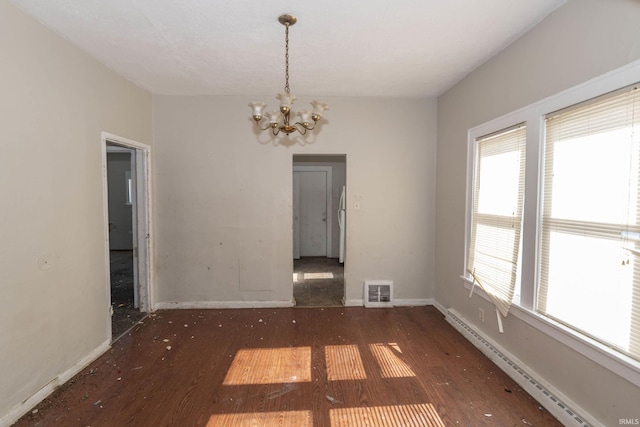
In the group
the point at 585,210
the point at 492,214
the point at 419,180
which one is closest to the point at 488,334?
the point at 492,214

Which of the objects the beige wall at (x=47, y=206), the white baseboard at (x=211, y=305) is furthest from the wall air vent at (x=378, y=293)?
the beige wall at (x=47, y=206)

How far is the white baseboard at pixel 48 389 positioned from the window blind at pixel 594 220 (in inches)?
135

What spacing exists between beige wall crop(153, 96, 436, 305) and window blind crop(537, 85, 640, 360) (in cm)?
174

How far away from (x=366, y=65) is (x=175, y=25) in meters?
1.55

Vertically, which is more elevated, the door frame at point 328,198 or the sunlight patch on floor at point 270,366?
the door frame at point 328,198

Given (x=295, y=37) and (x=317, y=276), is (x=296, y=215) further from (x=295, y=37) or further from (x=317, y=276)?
(x=295, y=37)

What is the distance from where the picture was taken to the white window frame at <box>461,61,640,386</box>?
1.50 metres

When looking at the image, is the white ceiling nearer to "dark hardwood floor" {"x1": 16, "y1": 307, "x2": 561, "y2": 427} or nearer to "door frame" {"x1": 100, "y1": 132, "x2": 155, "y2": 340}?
"door frame" {"x1": 100, "y1": 132, "x2": 155, "y2": 340}

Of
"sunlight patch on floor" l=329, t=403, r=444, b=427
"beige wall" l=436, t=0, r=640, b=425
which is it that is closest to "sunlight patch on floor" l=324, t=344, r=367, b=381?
"sunlight patch on floor" l=329, t=403, r=444, b=427

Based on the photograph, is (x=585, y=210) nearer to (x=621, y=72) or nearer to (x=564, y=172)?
(x=564, y=172)

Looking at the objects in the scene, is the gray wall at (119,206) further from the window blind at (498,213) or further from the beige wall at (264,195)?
the window blind at (498,213)

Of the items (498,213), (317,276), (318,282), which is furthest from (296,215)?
(498,213)

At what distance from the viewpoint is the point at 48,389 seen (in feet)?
6.67

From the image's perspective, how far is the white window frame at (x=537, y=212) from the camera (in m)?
1.50
